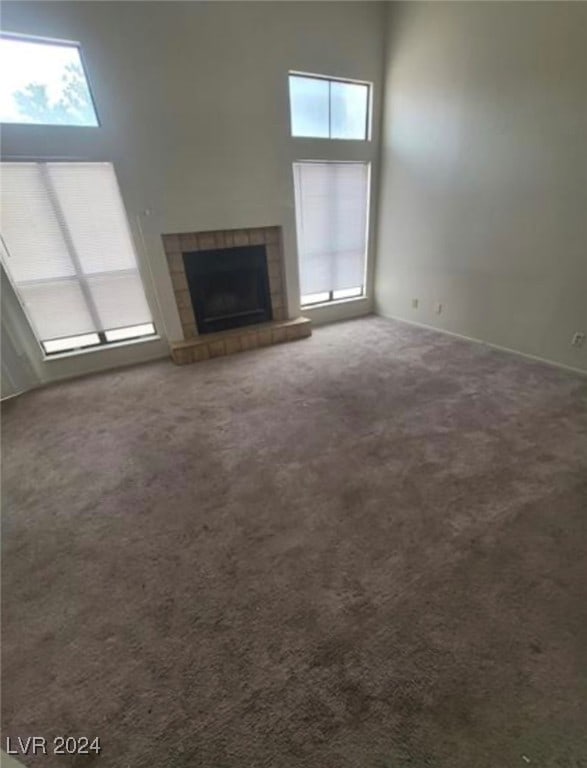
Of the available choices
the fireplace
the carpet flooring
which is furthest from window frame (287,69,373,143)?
the carpet flooring

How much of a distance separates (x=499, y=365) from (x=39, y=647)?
3716 mm

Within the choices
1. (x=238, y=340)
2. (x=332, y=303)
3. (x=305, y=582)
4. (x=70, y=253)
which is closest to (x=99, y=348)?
(x=70, y=253)

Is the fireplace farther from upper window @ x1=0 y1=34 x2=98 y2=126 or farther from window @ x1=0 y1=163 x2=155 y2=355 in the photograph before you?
upper window @ x1=0 y1=34 x2=98 y2=126

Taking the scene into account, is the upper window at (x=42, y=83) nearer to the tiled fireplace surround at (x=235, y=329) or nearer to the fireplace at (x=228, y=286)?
the tiled fireplace surround at (x=235, y=329)

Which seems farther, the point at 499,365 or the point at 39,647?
the point at 499,365

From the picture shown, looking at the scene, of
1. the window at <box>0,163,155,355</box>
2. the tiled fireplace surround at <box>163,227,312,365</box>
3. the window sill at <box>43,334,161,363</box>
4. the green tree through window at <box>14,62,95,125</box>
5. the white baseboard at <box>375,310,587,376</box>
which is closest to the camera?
the green tree through window at <box>14,62,95,125</box>

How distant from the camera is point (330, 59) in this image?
3.47 metres

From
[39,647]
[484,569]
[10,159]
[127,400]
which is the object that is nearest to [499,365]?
[484,569]

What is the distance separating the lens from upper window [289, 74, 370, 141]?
11.6ft

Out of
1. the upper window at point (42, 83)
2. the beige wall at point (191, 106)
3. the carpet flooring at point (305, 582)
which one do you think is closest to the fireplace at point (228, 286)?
the beige wall at point (191, 106)

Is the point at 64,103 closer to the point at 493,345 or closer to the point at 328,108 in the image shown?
the point at 328,108

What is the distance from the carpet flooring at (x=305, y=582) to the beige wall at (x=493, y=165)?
3.50 ft

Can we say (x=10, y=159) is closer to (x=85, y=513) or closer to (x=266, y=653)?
(x=85, y=513)

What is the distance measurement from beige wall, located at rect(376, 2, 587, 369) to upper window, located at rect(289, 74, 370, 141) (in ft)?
1.03
